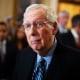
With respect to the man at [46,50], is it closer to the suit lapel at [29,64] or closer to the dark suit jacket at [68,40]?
the suit lapel at [29,64]

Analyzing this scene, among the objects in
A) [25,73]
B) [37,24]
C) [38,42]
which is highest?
[37,24]

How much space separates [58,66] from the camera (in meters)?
2.19

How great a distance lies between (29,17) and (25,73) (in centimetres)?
53

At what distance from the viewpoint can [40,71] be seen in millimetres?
2236

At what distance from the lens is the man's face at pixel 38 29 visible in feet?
6.97

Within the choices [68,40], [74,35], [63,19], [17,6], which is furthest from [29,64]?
[17,6]

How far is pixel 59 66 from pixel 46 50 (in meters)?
0.17

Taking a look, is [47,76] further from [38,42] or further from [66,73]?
[38,42]

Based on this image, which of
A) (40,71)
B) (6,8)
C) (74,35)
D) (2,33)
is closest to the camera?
(40,71)

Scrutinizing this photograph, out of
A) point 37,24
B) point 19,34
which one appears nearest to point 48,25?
point 37,24

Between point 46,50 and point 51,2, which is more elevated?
point 46,50

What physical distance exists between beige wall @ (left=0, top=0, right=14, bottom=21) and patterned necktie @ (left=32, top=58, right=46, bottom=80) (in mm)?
6687

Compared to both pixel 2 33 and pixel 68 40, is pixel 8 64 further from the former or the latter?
pixel 68 40

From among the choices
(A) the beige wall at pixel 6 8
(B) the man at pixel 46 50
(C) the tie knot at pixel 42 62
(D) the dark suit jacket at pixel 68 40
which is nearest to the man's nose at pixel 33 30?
(B) the man at pixel 46 50
